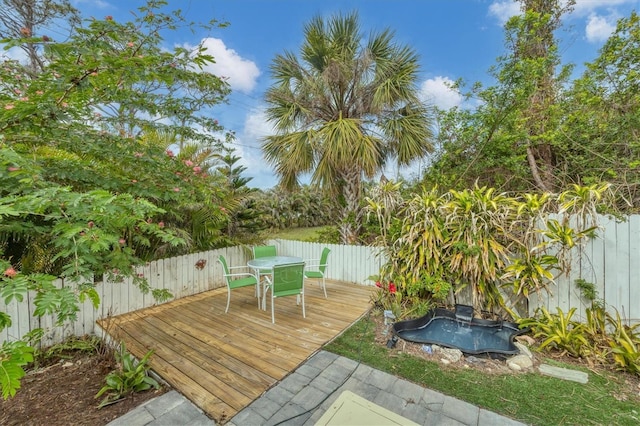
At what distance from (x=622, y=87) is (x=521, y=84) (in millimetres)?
1327

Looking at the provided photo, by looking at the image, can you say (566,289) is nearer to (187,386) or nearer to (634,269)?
(634,269)

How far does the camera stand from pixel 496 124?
4.94 metres

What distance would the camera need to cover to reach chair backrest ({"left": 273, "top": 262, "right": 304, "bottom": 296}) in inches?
146

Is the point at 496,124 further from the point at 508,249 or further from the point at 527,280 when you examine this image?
the point at 527,280

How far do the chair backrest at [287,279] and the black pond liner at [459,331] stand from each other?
1479 mm

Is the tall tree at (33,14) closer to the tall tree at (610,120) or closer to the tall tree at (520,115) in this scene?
the tall tree at (520,115)

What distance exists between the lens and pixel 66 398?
2.43 meters

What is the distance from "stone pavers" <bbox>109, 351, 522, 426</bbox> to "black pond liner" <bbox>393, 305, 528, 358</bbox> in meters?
0.89

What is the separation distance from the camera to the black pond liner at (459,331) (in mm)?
3229

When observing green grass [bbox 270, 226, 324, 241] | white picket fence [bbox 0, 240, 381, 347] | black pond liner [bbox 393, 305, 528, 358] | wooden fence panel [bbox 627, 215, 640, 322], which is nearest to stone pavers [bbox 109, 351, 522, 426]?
black pond liner [bbox 393, 305, 528, 358]

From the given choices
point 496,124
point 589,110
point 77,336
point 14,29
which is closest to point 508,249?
point 496,124

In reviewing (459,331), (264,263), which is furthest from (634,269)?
(264,263)

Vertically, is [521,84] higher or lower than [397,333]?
higher

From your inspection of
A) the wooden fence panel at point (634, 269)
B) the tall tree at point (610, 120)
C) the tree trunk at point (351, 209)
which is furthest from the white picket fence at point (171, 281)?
the tall tree at point (610, 120)
